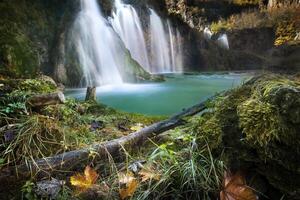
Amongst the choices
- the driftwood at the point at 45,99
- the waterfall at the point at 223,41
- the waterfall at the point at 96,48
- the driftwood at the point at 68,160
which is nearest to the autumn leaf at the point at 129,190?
the driftwood at the point at 68,160

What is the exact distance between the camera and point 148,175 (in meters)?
2.33

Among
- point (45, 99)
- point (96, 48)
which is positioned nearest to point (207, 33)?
point (96, 48)

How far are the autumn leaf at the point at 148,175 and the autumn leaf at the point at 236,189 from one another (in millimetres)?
483

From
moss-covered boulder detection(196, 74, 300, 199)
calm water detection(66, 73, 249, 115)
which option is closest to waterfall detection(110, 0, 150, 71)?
calm water detection(66, 73, 249, 115)

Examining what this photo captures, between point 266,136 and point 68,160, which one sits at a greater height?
point 266,136

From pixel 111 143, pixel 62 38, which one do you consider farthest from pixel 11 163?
pixel 62 38

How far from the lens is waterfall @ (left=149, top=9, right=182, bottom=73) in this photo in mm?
19234

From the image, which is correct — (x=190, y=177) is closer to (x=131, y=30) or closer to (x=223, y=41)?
(x=131, y=30)

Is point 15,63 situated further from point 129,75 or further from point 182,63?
point 182,63

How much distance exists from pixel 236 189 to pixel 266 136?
0.39m

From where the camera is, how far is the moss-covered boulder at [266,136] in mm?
1907

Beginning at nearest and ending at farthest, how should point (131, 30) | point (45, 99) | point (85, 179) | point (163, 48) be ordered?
point (85, 179) < point (45, 99) < point (131, 30) < point (163, 48)

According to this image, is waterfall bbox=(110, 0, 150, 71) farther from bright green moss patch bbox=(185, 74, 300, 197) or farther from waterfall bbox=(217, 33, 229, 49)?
bright green moss patch bbox=(185, 74, 300, 197)

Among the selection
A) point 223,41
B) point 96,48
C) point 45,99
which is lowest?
point 45,99
